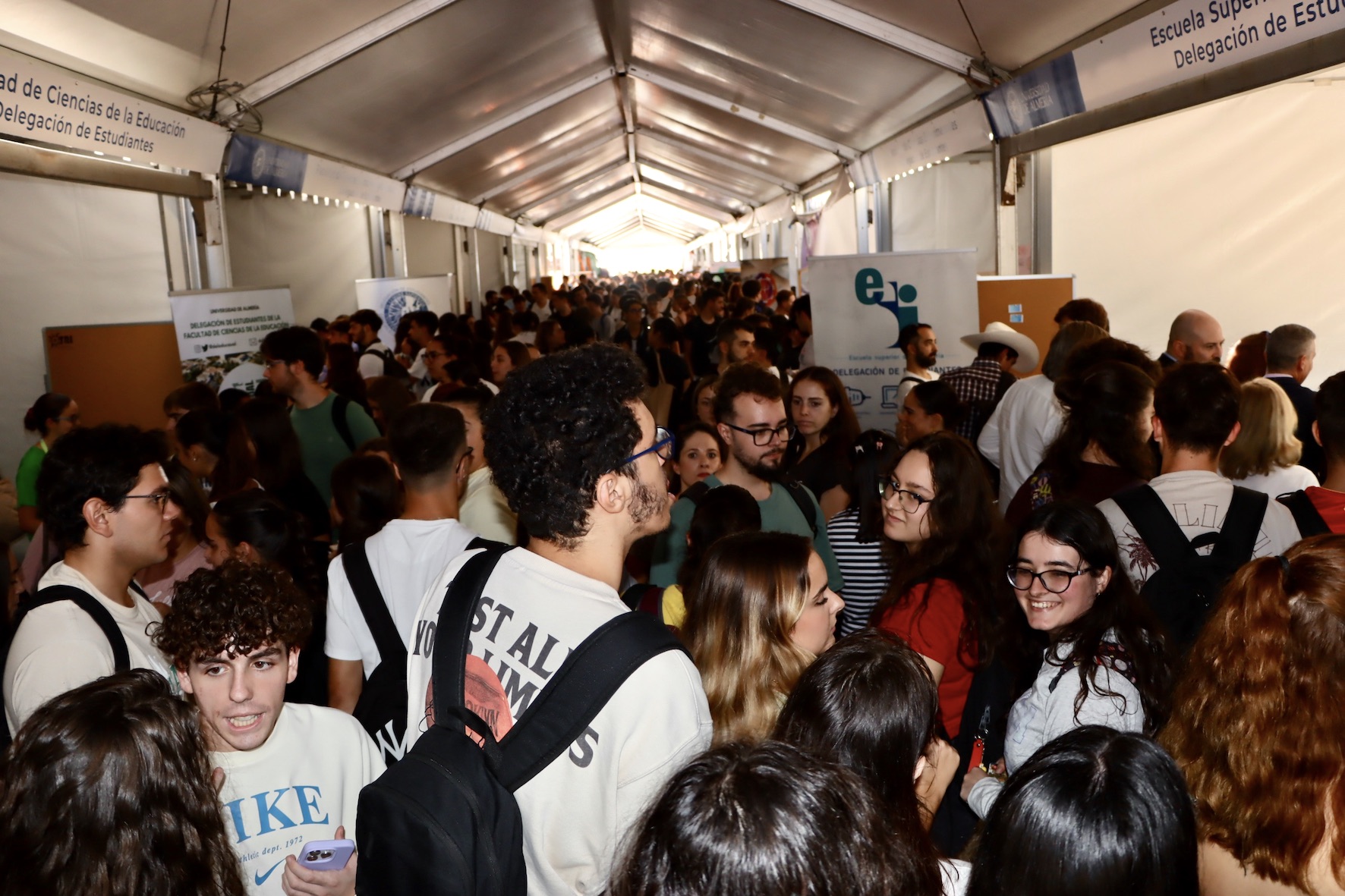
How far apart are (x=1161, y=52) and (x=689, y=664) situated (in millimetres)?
5027

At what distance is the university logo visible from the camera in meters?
6.24

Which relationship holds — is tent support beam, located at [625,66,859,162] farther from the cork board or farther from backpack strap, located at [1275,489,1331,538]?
backpack strap, located at [1275,489,1331,538]

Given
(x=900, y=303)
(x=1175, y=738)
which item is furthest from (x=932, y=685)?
(x=900, y=303)

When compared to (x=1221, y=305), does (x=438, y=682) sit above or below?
below

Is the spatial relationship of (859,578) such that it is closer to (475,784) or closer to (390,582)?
(390,582)

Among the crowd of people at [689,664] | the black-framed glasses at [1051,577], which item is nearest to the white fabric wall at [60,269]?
the crowd of people at [689,664]

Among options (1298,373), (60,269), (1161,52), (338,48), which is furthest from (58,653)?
(338,48)

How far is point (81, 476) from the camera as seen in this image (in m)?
2.21

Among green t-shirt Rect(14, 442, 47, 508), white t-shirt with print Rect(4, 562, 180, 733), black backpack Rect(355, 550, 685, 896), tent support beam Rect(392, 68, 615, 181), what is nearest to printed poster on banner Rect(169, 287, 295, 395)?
green t-shirt Rect(14, 442, 47, 508)

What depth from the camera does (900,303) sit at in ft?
20.5

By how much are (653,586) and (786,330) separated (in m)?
6.45

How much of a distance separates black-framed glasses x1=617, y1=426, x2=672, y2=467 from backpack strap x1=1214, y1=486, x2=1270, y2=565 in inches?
66.6

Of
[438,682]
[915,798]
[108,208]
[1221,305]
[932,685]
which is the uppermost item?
[108,208]

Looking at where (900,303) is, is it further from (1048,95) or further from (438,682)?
(438,682)
